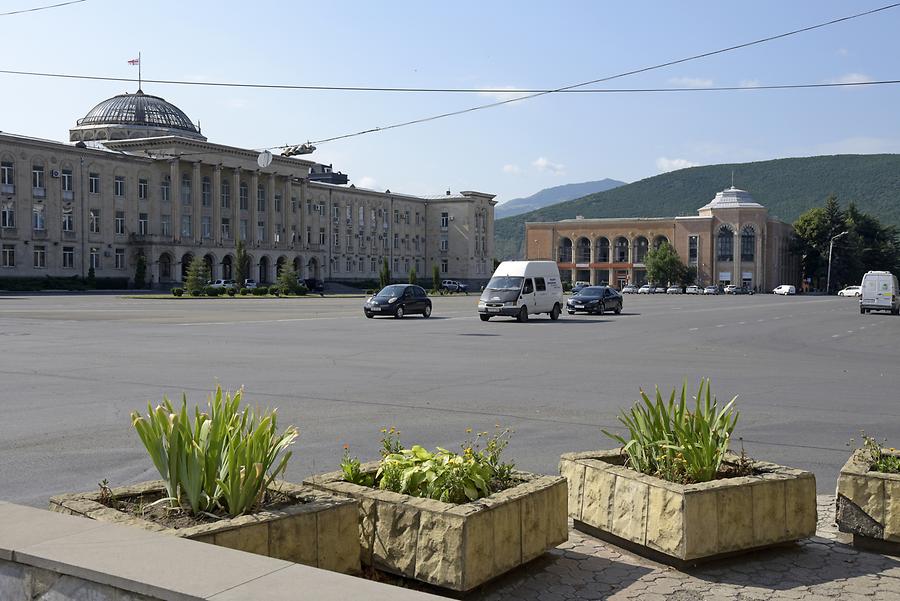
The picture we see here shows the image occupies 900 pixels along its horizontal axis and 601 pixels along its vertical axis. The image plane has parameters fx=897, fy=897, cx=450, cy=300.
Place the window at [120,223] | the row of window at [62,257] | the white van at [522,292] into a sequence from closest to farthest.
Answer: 1. the white van at [522,292]
2. the row of window at [62,257]
3. the window at [120,223]

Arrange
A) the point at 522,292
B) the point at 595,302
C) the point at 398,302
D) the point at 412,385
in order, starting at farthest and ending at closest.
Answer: the point at 595,302
the point at 398,302
the point at 522,292
the point at 412,385

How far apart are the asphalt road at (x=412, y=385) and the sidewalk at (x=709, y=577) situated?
88.1 inches

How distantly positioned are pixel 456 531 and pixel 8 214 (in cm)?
8342

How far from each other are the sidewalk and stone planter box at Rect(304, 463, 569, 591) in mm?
170

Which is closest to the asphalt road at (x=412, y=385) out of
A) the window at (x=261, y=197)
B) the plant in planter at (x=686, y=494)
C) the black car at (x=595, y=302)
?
the plant in planter at (x=686, y=494)

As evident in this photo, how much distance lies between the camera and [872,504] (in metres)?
5.38

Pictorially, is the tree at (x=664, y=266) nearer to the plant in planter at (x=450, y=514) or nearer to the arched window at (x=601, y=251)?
the arched window at (x=601, y=251)

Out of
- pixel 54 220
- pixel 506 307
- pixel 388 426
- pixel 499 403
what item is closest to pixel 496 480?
pixel 388 426

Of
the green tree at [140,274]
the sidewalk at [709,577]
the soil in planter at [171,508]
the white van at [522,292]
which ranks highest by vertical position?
the green tree at [140,274]

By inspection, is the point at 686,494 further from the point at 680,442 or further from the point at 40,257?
the point at 40,257

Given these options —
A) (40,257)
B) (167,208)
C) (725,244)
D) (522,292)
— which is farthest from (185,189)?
(725,244)

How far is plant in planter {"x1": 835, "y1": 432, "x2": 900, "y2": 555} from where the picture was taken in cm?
532

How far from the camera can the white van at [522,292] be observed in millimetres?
37188

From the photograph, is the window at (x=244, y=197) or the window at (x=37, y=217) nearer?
the window at (x=37, y=217)
